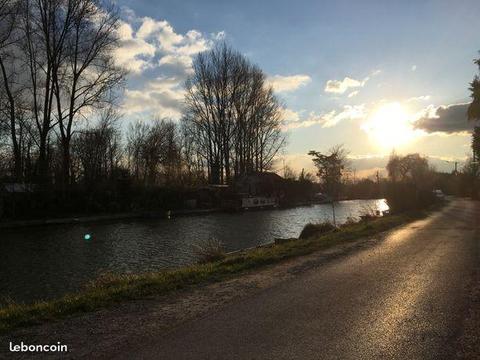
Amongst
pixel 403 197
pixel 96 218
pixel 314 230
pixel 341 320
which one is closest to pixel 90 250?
pixel 314 230

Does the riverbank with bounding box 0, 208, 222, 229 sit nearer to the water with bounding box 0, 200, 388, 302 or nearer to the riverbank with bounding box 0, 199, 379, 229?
the riverbank with bounding box 0, 199, 379, 229

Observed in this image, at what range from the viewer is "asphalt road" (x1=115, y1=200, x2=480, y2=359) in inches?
225

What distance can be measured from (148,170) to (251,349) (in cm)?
7006

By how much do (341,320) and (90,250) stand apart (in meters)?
19.5

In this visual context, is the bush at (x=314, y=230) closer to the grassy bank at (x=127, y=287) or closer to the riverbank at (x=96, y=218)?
the grassy bank at (x=127, y=287)

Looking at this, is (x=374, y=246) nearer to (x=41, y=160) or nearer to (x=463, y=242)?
(x=463, y=242)

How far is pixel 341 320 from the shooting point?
7.05 m

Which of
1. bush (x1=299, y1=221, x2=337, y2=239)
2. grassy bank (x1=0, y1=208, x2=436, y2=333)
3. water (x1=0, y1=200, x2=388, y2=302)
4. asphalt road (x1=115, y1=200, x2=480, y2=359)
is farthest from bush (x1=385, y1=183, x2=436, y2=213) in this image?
asphalt road (x1=115, y1=200, x2=480, y2=359)

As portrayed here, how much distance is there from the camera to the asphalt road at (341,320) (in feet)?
18.8

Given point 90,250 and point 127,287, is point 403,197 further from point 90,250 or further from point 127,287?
point 127,287

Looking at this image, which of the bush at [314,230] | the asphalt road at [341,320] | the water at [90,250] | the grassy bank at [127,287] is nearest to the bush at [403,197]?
the water at [90,250]

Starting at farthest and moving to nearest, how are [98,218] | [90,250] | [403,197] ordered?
[98,218]
[403,197]
[90,250]

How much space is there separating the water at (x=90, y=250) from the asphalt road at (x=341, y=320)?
8.63 m

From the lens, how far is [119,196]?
49781 mm
